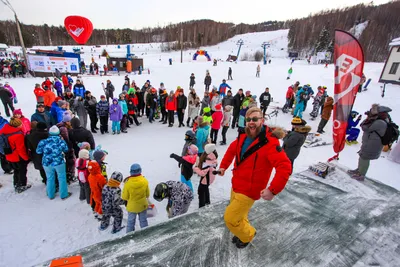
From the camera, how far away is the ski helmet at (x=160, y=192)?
2.85 metres

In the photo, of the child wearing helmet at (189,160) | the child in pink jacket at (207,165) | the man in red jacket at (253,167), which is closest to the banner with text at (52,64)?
the child wearing helmet at (189,160)

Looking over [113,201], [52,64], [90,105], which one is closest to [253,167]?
[113,201]

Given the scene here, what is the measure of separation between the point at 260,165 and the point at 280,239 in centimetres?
126

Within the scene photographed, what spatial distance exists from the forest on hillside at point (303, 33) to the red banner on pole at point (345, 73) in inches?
1385

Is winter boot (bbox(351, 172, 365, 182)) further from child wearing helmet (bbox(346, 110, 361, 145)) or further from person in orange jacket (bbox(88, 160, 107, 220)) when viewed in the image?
person in orange jacket (bbox(88, 160, 107, 220))

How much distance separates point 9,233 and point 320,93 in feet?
38.4

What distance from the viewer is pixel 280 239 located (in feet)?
9.02

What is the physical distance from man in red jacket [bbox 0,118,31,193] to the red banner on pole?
21.7 feet

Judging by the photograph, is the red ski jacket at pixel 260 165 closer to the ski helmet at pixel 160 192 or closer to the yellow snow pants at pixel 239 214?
the yellow snow pants at pixel 239 214

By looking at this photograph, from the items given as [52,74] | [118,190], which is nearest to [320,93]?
[118,190]

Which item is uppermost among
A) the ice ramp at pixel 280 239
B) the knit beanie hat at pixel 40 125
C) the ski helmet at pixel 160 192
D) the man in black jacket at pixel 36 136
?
the knit beanie hat at pixel 40 125

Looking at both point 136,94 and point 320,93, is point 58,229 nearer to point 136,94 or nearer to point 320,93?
point 136,94

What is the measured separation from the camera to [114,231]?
11.2 ft

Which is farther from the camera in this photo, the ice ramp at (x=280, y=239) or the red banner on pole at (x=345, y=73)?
the red banner on pole at (x=345, y=73)
